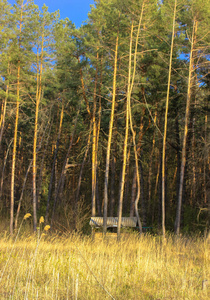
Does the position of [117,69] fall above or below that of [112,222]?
above

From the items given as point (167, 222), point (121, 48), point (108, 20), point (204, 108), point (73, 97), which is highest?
point (108, 20)

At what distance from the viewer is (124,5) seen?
1712 centimetres

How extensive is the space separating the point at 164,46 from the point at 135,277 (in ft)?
52.9

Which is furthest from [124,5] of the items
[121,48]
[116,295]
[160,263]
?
[116,295]

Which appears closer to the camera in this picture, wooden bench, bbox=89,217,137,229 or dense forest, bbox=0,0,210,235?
dense forest, bbox=0,0,210,235

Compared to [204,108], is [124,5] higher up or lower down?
higher up

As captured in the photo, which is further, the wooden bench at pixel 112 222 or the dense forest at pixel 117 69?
the wooden bench at pixel 112 222

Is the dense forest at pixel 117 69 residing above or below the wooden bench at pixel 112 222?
above

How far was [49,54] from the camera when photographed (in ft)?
69.4

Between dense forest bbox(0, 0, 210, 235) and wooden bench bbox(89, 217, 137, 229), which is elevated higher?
dense forest bbox(0, 0, 210, 235)

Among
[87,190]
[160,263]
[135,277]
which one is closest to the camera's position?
[135,277]

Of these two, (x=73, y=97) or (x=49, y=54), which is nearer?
(x=49, y=54)

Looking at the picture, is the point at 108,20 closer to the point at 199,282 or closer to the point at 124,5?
the point at 124,5

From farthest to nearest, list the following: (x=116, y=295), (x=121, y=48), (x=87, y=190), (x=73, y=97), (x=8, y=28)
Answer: (x=87, y=190) → (x=73, y=97) → (x=8, y=28) → (x=121, y=48) → (x=116, y=295)
